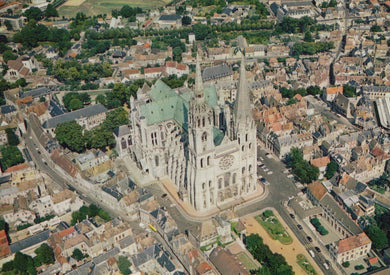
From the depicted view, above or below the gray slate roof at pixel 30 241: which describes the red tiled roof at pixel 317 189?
above

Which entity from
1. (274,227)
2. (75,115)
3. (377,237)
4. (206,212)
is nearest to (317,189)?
(274,227)

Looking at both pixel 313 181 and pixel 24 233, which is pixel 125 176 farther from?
pixel 313 181

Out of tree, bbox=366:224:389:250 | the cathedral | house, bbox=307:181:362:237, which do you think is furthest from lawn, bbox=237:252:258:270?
tree, bbox=366:224:389:250

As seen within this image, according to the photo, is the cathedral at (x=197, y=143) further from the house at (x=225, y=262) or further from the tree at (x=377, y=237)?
the tree at (x=377, y=237)

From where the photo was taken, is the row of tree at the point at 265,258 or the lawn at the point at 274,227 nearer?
the row of tree at the point at 265,258

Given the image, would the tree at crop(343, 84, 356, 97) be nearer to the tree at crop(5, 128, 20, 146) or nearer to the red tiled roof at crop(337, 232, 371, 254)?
the red tiled roof at crop(337, 232, 371, 254)

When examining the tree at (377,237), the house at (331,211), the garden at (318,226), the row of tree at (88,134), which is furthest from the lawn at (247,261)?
the row of tree at (88,134)

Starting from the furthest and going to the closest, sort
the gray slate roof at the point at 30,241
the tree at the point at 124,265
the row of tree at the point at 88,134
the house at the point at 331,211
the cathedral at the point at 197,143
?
the row of tree at the point at 88,134 → the house at the point at 331,211 → the cathedral at the point at 197,143 → the gray slate roof at the point at 30,241 → the tree at the point at 124,265

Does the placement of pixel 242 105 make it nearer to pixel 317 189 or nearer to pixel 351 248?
pixel 317 189
